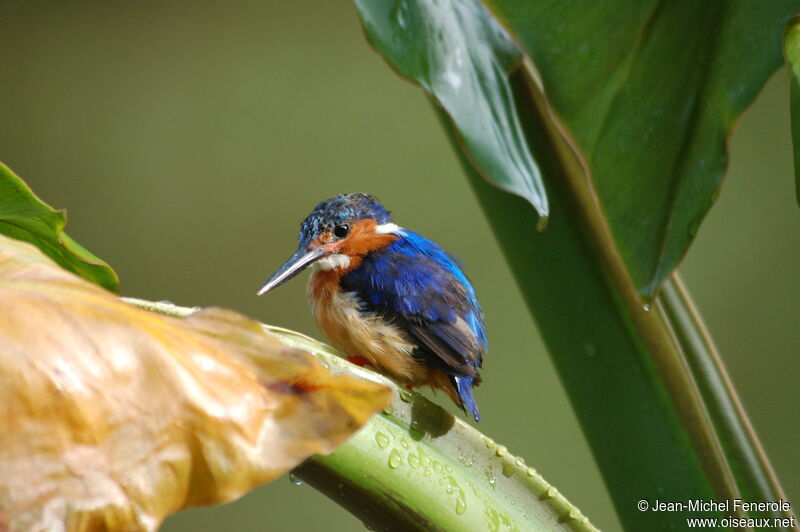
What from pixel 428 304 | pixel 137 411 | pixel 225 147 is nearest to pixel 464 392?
pixel 428 304

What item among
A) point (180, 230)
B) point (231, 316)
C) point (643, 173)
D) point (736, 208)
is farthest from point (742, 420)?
point (736, 208)

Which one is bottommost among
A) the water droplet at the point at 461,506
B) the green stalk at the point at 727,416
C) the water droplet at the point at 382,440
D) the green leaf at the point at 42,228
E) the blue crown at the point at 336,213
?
the green stalk at the point at 727,416

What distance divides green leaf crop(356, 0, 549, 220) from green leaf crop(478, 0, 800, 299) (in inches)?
1.3

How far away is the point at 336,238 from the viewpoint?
778 mm

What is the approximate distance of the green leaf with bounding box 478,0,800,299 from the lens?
0.51 meters

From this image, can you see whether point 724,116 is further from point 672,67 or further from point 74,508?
point 74,508

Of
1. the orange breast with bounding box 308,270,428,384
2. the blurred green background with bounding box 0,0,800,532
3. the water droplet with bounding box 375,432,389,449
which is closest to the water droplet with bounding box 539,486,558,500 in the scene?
the water droplet with bounding box 375,432,389,449

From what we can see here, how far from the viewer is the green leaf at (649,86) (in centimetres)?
51

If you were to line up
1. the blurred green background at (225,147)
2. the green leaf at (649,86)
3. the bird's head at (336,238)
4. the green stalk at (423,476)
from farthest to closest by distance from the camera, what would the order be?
the blurred green background at (225,147)
the bird's head at (336,238)
the green leaf at (649,86)
the green stalk at (423,476)

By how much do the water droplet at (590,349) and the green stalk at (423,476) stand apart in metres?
0.14

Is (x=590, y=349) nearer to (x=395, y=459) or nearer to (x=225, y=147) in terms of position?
(x=395, y=459)

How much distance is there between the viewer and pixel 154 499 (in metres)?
0.25

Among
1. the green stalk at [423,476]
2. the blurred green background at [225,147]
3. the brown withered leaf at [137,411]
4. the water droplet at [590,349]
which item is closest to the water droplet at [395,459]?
the green stalk at [423,476]

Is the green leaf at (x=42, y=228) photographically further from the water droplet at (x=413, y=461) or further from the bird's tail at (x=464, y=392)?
the bird's tail at (x=464, y=392)
